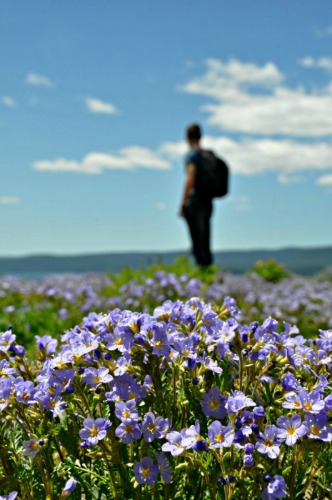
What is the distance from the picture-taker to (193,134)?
1369cm

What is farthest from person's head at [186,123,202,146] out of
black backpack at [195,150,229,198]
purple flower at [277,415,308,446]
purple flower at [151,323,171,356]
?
purple flower at [277,415,308,446]

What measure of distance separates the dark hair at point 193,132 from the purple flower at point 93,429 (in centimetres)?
1166

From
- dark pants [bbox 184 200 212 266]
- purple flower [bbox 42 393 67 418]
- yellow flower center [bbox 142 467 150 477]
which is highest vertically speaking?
dark pants [bbox 184 200 212 266]

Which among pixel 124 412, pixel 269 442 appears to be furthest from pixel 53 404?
pixel 269 442

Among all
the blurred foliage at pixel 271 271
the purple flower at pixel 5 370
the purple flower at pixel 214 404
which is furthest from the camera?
the blurred foliage at pixel 271 271

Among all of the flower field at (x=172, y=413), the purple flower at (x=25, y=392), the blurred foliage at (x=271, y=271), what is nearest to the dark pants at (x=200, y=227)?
the blurred foliage at (x=271, y=271)

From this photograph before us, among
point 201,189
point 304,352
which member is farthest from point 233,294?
point 304,352

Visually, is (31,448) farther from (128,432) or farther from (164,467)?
(164,467)

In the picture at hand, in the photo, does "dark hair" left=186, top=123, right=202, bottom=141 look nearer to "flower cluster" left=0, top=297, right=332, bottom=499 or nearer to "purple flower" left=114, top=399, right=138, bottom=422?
"flower cluster" left=0, top=297, right=332, bottom=499

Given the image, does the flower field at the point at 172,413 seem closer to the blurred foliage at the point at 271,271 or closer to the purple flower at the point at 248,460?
the purple flower at the point at 248,460

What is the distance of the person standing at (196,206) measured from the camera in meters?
13.7

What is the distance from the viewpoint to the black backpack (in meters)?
13.8

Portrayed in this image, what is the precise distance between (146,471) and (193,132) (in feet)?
38.6

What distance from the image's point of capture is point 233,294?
10.5 metres
